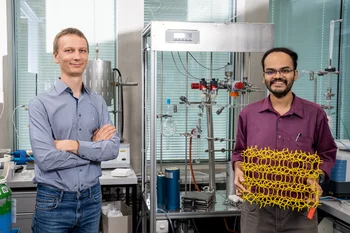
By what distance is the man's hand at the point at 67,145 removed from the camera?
1.84 m

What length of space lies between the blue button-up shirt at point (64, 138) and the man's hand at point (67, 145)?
2 cm

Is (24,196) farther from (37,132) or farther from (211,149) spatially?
(211,149)

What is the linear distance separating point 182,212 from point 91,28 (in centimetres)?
202

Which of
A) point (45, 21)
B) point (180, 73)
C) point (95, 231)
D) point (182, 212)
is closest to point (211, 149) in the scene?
point (182, 212)

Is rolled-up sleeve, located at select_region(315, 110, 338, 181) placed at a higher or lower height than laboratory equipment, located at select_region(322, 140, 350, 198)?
higher

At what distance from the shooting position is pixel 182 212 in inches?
110

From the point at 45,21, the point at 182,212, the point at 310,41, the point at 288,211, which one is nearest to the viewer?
the point at 288,211

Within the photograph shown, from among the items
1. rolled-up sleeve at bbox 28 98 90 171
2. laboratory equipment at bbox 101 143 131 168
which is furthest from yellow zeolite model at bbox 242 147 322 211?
laboratory equipment at bbox 101 143 131 168

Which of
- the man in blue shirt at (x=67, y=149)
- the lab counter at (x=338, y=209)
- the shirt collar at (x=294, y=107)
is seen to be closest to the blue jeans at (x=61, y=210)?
the man in blue shirt at (x=67, y=149)

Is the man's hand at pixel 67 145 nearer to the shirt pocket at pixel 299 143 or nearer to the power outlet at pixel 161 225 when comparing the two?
the shirt pocket at pixel 299 143

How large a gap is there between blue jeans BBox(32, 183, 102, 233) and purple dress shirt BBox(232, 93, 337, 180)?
2.88ft

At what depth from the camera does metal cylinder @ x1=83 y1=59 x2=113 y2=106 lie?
3.16 meters

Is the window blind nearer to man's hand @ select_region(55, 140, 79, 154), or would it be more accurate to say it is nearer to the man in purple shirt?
man's hand @ select_region(55, 140, 79, 154)

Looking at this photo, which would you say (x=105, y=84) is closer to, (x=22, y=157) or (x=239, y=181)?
(x=22, y=157)
